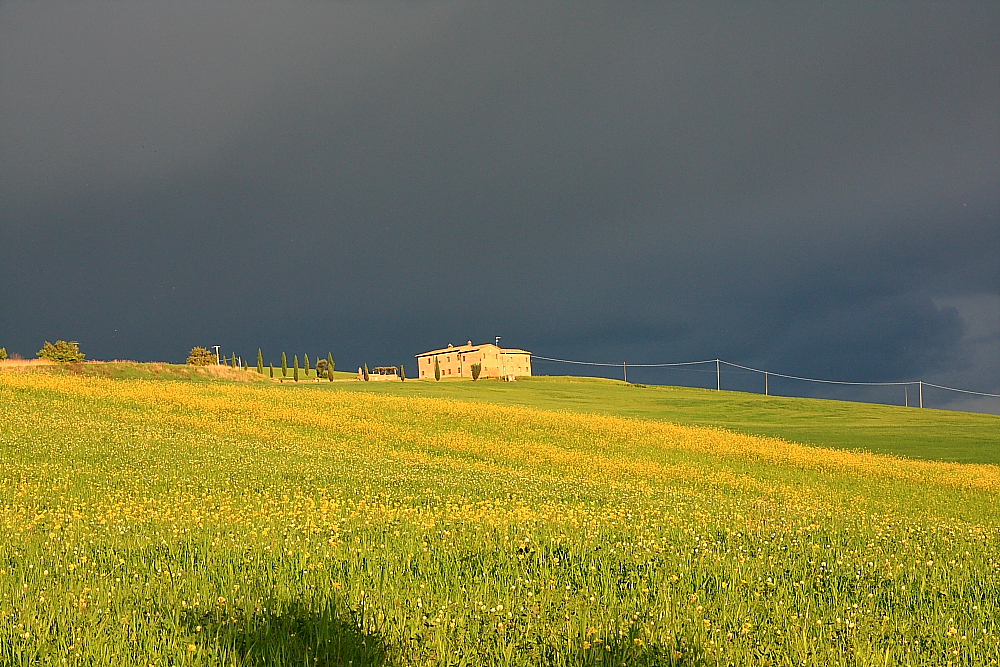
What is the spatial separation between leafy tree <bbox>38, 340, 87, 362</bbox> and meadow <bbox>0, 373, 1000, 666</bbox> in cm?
5947

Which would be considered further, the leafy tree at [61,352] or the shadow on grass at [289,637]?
the leafy tree at [61,352]

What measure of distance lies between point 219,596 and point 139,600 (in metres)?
0.81

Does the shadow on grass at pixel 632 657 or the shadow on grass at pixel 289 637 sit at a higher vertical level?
the shadow on grass at pixel 289 637

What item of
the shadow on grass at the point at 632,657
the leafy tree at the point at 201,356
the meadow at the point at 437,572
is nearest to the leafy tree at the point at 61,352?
the leafy tree at the point at 201,356

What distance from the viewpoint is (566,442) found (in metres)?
32.3

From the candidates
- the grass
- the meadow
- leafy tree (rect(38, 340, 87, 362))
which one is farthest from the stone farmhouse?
the meadow

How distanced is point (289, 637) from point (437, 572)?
2235mm

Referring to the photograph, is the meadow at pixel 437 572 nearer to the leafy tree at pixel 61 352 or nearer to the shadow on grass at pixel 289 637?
the shadow on grass at pixel 289 637

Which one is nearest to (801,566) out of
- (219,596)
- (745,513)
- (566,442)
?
(745,513)

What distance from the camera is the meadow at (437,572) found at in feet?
21.4

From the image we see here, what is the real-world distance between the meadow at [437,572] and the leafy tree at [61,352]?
5947cm

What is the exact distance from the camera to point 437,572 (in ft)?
27.7

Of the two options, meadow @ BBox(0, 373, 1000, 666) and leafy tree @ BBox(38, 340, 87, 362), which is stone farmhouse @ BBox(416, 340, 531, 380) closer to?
leafy tree @ BBox(38, 340, 87, 362)

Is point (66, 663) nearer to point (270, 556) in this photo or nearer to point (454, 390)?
point (270, 556)
